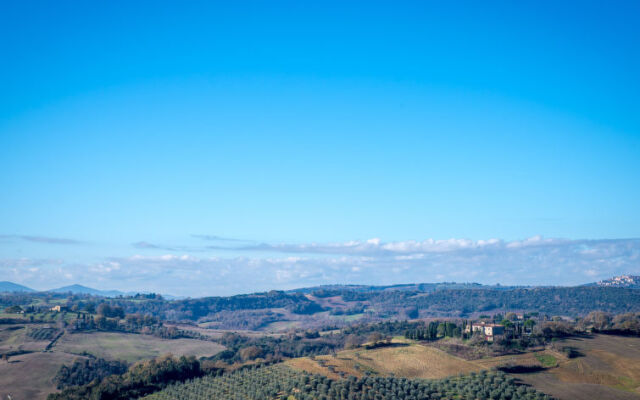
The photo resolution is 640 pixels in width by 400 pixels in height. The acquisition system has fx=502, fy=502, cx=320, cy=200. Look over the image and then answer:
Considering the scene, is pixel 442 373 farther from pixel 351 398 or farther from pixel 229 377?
pixel 229 377

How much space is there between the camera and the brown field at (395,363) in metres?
113

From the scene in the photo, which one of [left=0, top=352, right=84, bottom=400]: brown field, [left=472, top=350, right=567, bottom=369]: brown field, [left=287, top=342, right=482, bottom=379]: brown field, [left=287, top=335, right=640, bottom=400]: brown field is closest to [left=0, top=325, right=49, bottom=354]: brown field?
[left=0, top=352, right=84, bottom=400]: brown field

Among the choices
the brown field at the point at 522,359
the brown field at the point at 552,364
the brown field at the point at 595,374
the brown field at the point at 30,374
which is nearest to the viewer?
the brown field at the point at 595,374

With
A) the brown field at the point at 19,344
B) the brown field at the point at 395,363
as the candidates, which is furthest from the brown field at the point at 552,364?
the brown field at the point at 19,344

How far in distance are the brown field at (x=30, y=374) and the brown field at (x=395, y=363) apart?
71.8m

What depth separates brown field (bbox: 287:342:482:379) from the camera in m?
113

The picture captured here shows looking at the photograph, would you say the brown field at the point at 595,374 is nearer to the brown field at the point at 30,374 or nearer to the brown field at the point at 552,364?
the brown field at the point at 552,364

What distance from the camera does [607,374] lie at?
10488cm

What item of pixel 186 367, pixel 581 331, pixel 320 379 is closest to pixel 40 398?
pixel 186 367

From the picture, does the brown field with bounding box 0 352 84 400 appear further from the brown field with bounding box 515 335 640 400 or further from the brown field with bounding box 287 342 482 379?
the brown field with bounding box 515 335 640 400

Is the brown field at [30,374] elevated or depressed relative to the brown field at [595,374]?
depressed

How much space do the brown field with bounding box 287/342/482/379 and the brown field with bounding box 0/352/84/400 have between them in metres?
71.8

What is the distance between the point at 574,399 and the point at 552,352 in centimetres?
3490

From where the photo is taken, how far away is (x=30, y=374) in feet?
490
